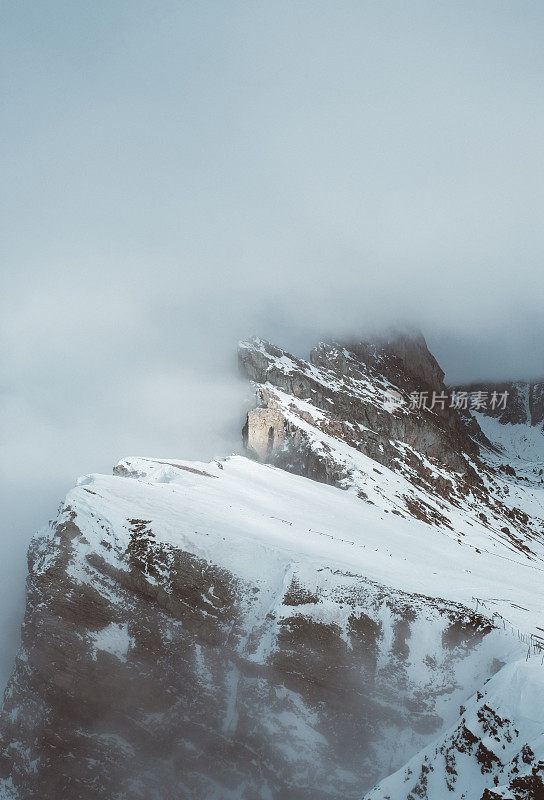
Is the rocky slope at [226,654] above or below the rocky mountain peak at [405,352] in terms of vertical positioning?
below

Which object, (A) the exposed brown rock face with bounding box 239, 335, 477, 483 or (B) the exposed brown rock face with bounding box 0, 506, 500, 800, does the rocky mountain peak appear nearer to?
(A) the exposed brown rock face with bounding box 239, 335, 477, 483

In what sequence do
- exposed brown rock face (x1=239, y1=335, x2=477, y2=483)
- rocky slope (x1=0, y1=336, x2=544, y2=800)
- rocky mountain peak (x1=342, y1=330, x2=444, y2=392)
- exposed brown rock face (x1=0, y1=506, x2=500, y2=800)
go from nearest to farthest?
rocky slope (x1=0, y1=336, x2=544, y2=800), exposed brown rock face (x1=0, y1=506, x2=500, y2=800), exposed brown rock face (x1=239, y1=335, x2=477, y2=483), rocky mountain peak (x1=342, y1=330, x2=444, y2=392)

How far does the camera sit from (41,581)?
25969 millimetres

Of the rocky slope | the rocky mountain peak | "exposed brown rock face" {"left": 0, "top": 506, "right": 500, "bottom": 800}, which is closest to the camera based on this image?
the rocky slope

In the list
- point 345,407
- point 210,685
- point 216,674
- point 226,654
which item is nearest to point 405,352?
point 345,407

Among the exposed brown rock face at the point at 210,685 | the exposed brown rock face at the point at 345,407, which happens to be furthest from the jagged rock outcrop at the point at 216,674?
the exposed brown rock face at the point at 345,407

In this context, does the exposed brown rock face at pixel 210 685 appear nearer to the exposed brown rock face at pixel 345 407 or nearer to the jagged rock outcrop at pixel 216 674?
the jagged rock outcrop at pixel 216 674

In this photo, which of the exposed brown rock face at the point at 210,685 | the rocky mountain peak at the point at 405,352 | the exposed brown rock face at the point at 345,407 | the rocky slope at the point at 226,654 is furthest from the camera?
the rocky mountain peak at the point at 405,352

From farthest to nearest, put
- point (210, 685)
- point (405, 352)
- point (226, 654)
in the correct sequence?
1. point (405, 352)
2. point (226, 654)
3. point (210, 685)

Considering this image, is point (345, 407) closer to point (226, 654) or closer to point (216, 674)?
point (226, 654)

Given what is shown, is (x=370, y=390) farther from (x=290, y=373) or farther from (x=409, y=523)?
→ (x=409, y=523)

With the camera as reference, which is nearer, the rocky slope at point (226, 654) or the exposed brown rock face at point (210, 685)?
the rocky slope at point (226, 654)

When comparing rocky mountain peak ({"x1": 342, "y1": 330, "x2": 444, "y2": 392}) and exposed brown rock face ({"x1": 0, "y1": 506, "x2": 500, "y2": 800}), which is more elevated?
rocky mountain peak ({"x1": 342, "y1": 330, "x2": 444, "y2": 392})

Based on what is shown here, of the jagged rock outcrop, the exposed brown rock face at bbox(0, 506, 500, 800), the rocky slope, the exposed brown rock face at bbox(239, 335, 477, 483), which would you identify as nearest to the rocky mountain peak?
the exposed brown rock face at bbox(239, 335, 477, 483)
